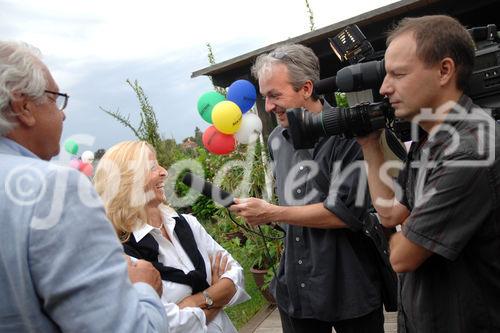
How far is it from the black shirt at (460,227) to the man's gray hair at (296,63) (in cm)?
77

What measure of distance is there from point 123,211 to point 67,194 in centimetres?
95

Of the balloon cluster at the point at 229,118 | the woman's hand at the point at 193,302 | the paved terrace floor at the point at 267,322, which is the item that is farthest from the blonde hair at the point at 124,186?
the paved terrace floor at the point at 267,322

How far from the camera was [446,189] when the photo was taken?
1144 millimetres

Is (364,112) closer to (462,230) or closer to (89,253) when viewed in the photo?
(462,230)

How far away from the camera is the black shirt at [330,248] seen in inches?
67.2

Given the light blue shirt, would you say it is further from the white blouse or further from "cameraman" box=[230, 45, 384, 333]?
"cameraman" box=[230, 45, 384, 333]

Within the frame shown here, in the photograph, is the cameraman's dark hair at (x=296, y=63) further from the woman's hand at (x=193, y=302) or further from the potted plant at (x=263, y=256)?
the potted plant at (x=263, y=256)

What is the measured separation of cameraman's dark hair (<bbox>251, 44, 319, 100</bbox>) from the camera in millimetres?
1875

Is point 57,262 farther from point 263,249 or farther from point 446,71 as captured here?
point 263,249

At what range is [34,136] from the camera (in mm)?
1022

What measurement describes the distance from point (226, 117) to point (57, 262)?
2.43 metres

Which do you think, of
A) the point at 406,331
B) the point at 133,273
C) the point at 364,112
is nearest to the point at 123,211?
the point at 133,273

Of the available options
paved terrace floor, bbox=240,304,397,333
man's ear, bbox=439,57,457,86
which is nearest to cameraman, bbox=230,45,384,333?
man's ear, bbox=439,57,457,86

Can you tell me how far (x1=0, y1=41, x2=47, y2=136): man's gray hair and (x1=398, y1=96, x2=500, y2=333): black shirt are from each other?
3.62 feet
